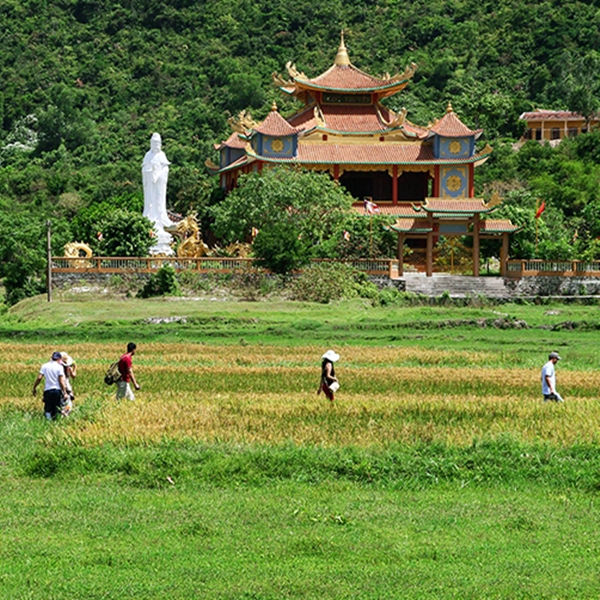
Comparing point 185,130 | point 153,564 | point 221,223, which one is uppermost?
point 185,130

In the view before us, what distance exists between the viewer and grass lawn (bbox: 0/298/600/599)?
1255 cm

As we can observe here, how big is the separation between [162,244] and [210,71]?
76.0 m

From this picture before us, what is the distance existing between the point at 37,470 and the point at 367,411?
5.79 metres

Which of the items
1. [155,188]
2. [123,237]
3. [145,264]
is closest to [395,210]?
[155,188]

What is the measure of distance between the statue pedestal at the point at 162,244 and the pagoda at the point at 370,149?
669 cm

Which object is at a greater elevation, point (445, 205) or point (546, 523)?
point (445, 205)

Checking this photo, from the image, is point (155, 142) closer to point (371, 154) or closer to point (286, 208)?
point (286, 208)

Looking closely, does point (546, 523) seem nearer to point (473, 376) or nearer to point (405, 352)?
point (473, 376)

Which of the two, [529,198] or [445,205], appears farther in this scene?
[529,198]

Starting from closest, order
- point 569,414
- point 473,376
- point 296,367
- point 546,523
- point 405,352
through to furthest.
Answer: point 546,523 < point 569,414 < point 473,376 < point 296,367 < point 405,352

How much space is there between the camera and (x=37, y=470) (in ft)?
57.2

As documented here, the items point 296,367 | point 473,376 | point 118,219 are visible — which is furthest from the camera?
point 118,219

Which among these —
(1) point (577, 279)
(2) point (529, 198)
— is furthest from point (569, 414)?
(2) point (529, 198)

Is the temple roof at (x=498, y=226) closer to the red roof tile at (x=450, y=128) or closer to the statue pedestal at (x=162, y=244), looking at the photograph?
the red roof tile at (x=450, y=128)
